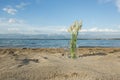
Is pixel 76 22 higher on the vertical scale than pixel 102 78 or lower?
higher

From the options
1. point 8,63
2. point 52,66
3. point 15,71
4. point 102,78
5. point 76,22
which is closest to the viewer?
point 102,78

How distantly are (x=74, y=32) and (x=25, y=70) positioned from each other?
6.30 m

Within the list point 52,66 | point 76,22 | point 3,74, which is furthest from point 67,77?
point 76,22

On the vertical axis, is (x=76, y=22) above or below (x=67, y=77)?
above

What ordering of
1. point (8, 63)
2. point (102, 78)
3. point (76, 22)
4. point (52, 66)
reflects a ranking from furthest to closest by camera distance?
point (76, 22), point (8, 63), point (52, 66), point (102, 78)

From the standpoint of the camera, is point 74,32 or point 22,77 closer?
point 22,77

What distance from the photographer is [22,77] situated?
8008 millimetres

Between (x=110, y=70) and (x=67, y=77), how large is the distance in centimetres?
247

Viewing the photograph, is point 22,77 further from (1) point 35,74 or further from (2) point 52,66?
(2) point 52,66

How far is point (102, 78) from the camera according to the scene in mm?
8000

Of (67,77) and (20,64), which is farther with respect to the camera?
(20,64)

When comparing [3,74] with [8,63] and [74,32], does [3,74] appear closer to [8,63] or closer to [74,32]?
[8,63]

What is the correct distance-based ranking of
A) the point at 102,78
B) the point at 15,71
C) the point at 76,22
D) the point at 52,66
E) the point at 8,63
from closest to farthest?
the point at 102,78 → the point at 15,71 → the point at 52,66 → the point at 8,63 → the point at 76,22

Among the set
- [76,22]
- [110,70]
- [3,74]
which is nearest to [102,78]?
[110,70]
